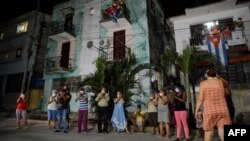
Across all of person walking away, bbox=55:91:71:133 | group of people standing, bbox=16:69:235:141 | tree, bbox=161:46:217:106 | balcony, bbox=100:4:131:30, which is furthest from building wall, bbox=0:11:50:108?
tree, bbox=161:46:217:106

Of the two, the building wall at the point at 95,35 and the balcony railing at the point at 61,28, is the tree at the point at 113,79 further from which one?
the balcony railing at the point at 61,28

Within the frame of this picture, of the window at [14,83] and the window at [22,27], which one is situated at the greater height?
the window at [22,27]

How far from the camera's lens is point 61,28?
1838 cm

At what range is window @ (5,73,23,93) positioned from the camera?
70.6 ft

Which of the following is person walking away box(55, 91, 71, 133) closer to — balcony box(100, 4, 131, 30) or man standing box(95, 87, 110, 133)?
man standing box(95, 87, 110, 133)

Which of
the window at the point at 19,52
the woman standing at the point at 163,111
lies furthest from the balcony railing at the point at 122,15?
the window at the point at 19,52

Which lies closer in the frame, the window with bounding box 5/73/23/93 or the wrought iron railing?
the wrought iron railing

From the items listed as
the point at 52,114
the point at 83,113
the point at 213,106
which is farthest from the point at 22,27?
the point at 213,106

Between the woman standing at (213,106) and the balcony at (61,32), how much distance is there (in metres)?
15.3

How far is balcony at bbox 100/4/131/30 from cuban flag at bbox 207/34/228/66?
5915 millimetres

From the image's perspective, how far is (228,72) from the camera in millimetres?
13531

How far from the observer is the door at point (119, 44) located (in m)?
15.6

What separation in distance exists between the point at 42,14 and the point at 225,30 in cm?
1815

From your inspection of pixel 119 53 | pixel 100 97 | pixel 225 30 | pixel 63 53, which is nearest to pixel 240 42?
pixel 225 30
